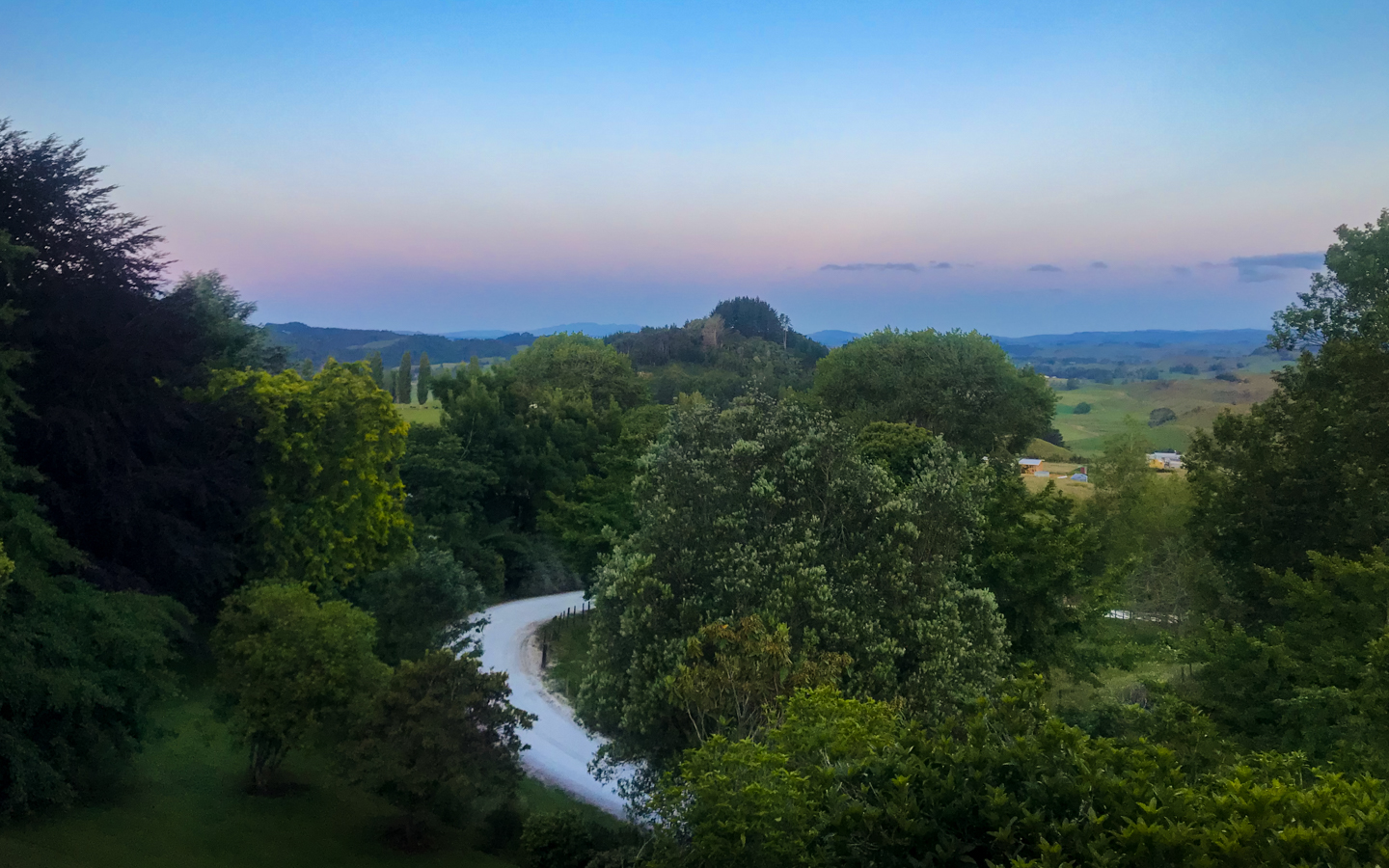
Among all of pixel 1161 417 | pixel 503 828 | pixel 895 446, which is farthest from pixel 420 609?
pixel 1161 417

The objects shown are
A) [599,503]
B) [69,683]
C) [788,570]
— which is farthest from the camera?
[599,503]

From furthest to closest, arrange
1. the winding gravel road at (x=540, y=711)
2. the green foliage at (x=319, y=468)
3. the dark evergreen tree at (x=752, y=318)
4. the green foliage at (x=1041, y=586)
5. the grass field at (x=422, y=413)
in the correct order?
the dark evergreen tree at (x=752, y=318) → the grass field at (x=422, y=413) → the green foliage at (x=319, y=468) → the green foliage at (x=1041, y=586) → the winding gravel road at (x=540, y=711)

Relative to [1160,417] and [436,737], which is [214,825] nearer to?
[436,737]

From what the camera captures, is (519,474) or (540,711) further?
(519,474)

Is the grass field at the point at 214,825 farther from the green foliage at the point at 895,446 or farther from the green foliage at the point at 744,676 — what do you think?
the green foliage at the point at 895,446

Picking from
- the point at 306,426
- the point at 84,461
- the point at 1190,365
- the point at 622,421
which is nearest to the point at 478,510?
the point at 622,421

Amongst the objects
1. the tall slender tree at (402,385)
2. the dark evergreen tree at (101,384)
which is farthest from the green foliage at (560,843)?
the tall slender tree at (402,385)

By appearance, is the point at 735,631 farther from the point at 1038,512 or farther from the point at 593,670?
the point at 1038,512
